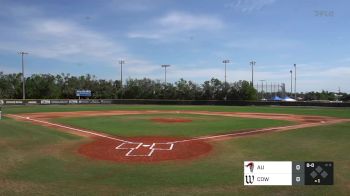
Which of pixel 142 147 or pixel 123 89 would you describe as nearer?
pixel 142 147

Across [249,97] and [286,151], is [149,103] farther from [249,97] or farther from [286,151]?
[286,151]

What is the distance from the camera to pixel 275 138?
67.6 feet

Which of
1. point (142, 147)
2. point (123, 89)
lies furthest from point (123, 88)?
point (142, 147)

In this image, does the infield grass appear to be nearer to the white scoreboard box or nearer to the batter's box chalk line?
the batter's box chalk line

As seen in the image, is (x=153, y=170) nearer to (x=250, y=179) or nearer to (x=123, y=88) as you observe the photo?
(x=250, y=179)

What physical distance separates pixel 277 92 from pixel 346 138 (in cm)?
9727

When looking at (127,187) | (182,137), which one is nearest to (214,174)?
(127,187)

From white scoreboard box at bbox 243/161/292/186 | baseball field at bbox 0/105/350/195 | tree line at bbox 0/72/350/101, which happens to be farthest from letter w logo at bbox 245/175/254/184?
tree line at bbox 0/72/350/101
